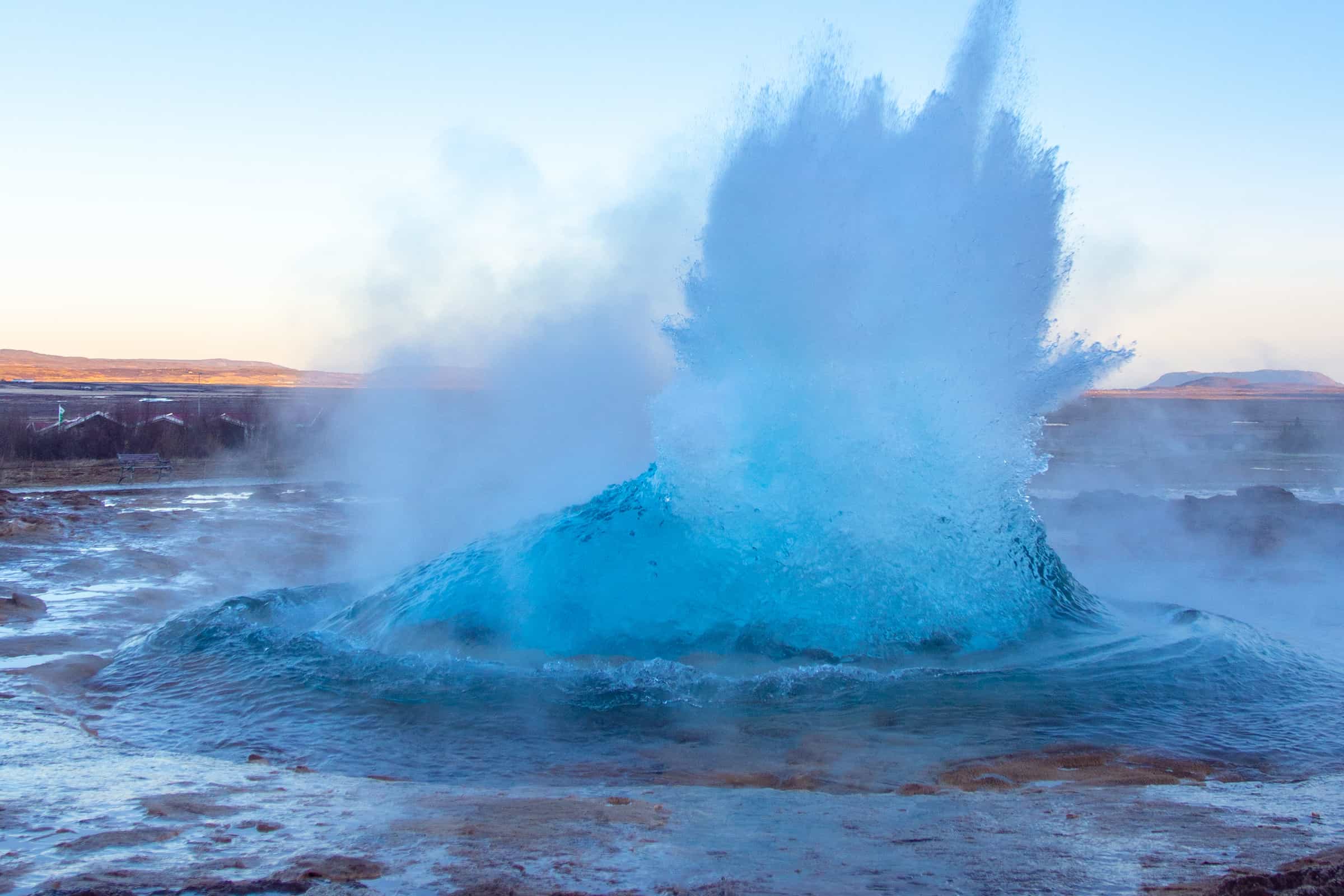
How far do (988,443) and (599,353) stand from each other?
674 cm

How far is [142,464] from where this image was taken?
70.3ft

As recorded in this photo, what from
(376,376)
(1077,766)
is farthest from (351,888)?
(376,376)

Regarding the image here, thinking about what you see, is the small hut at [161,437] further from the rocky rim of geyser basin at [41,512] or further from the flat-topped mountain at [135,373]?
the flat-topped mountain at [135,373]

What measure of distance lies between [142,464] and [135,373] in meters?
107

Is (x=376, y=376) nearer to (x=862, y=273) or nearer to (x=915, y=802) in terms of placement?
(x=862, y=273)

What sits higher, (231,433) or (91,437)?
(231,433)

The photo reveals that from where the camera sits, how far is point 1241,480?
2223 cm

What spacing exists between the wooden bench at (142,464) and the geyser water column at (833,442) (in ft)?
48.1

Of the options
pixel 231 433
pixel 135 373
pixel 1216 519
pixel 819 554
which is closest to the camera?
pixel 819 554

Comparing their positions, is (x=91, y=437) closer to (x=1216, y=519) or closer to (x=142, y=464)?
(x=142, y=464)

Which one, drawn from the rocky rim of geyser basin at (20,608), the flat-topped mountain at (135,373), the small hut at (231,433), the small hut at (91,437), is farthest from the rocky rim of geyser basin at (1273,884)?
the flat-topped mountain at (135,373)

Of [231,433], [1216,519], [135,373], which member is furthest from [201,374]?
[1216,519]

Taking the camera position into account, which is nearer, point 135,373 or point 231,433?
point 231,433

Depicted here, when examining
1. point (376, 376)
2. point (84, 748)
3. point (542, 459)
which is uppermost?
point (376, 376)
